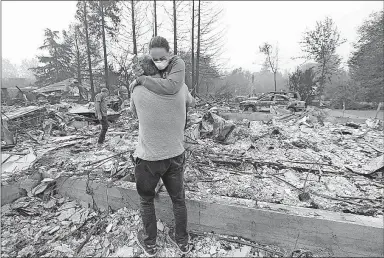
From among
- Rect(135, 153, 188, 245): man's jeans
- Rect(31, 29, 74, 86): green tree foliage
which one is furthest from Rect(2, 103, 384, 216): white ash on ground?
Rect(31, 29, 74, 86): green tree foliage

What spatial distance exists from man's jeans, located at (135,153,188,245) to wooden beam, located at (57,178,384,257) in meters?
0.45

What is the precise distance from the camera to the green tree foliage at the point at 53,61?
30.0 metres

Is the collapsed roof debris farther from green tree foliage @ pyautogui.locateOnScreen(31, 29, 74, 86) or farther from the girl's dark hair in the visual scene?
green tree foliage @ pyautogui.locateOnScreen(31, 29, 74, 86)

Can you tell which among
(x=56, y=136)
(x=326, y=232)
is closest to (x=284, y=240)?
(x=326, y=232)

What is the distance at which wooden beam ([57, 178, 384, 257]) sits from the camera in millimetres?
2133

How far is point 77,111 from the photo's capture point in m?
10.4

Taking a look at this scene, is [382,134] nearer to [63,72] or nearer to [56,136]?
[56,136]

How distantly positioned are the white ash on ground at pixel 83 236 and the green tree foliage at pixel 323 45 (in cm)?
2313

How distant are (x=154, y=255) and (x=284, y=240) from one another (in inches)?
56.2

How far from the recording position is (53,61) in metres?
30.4

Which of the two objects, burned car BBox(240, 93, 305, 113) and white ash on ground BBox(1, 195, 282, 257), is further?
burned car BBox(240, 93, 305, 113)

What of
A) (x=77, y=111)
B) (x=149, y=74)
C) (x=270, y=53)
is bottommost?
(x=77, y=111)

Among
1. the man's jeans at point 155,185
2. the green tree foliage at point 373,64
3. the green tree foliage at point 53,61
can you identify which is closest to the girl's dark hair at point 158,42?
the man's jeans at point 155,185

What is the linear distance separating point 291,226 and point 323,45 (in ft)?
84.6
